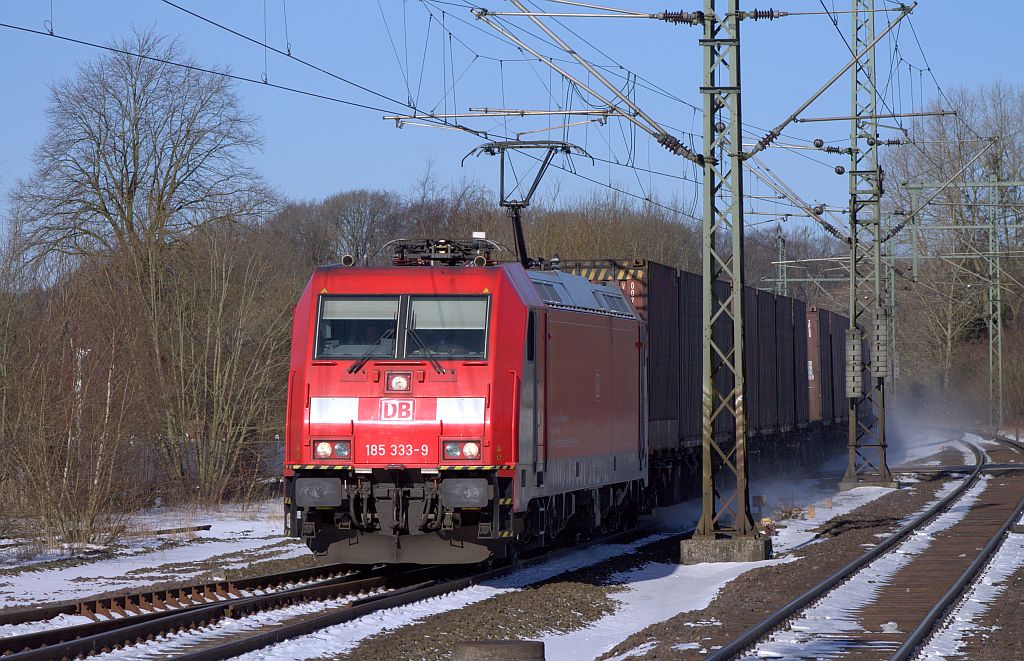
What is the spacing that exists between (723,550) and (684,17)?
679 centimetres

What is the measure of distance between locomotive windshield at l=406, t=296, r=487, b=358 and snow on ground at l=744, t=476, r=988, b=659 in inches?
162

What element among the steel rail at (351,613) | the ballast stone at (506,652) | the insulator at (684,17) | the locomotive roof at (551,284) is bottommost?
the steel rail at (351,613)

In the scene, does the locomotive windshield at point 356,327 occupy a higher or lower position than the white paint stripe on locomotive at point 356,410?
higher

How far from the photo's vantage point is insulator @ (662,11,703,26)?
17.2 m

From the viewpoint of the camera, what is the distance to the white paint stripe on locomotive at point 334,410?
13719mm

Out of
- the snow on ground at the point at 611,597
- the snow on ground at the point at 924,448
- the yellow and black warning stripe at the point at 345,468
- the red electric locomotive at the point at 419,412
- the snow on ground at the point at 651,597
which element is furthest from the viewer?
the snow on ground at the point at 924,448

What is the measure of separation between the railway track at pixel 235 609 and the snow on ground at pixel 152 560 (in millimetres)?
831

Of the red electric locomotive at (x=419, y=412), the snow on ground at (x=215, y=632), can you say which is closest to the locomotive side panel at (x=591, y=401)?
the red electric locomotive at (x=419, y=412)

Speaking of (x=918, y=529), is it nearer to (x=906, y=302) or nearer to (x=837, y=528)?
(x=837, y=528)

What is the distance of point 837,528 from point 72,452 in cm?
1163

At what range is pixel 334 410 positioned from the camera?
13.8 metres

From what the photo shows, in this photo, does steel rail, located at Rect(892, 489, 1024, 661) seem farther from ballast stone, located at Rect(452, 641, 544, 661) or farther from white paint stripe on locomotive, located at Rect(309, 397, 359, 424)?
white paint stripe on locomotive, located at Rect(309, 397, 359, 424)

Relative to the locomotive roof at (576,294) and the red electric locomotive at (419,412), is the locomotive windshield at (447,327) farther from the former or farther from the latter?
the locomotive roof at (576,294)

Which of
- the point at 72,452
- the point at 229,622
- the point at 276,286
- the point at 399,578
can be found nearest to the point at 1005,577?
the point at 399,578
